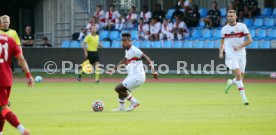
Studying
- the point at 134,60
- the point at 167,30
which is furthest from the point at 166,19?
the point at 134,60

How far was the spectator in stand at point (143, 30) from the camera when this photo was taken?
36531mm

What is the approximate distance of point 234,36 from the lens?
19922mm

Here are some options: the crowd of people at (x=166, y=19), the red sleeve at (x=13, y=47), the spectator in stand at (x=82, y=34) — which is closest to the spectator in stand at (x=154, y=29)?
the crowd of people at (x=166, y=19)

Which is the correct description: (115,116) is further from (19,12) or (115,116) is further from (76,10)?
(19,12)

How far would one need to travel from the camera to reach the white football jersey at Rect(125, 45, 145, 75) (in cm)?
1808

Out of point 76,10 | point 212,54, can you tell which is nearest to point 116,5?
point 76,10

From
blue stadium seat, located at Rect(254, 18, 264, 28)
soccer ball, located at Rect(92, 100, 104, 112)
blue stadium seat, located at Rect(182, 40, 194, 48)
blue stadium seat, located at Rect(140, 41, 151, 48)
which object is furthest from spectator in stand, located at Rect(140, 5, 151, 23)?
soccer ball, located at Rect(92, 100, 104, 112)

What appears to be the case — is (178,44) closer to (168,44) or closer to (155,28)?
(168,44)

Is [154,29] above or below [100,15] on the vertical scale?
below

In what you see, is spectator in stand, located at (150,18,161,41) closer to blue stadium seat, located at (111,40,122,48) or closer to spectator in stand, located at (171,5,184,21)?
spectator in stand, located at (171,5,184,21)

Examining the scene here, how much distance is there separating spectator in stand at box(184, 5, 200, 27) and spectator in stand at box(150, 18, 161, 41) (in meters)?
1.31

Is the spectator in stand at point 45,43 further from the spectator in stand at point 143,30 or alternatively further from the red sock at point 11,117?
the red sock at point 11,117

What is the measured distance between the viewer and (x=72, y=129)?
14141mm

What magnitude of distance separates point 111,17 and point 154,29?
3.15 m
